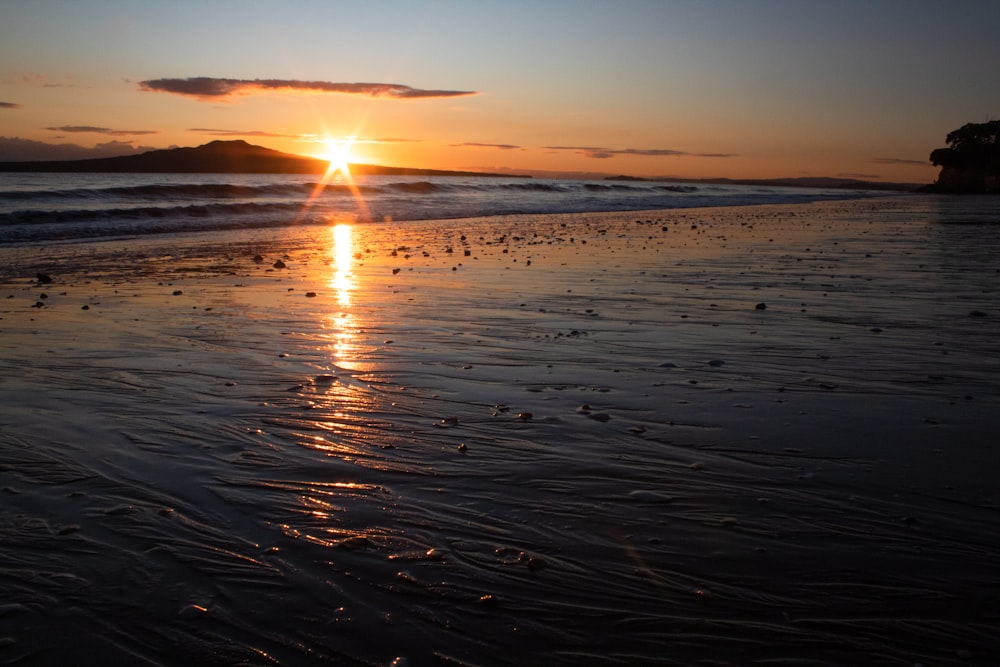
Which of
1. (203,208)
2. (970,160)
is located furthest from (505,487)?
(970,160)

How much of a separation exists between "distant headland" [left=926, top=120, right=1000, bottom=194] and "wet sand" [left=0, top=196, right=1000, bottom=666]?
3305 inches

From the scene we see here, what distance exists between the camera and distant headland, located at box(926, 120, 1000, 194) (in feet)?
254

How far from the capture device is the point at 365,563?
118 inches

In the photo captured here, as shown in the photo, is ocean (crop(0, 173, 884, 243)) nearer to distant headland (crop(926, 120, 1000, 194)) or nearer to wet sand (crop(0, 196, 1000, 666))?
wet sand (crop(0, 196, 1000, 666))

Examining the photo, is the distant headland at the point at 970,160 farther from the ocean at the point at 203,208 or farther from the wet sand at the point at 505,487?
the wet sand at the point at 505,487

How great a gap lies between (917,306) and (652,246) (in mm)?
8886

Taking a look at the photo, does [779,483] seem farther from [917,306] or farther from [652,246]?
[652,246]

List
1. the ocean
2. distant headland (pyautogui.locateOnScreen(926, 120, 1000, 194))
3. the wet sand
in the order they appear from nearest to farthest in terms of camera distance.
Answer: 1. the wet sand
2. the ocean
3. distant headland (pyautogui.locateOnScreen(926, 120, 1000, 194))

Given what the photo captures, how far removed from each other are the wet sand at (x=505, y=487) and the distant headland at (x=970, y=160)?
8395 centimetres

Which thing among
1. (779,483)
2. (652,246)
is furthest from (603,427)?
(652,246)

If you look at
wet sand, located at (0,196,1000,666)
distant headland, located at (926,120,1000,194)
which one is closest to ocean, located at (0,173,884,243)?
wet sand, located at (0,196,1000,666)

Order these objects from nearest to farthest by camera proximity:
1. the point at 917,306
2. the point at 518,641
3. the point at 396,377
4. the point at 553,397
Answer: the point at 518,641
the point at 553,397
the point at 396,377
the point at 917,306

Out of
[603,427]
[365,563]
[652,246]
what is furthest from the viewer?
[652,246]

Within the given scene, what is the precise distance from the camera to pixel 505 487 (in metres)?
3.73
